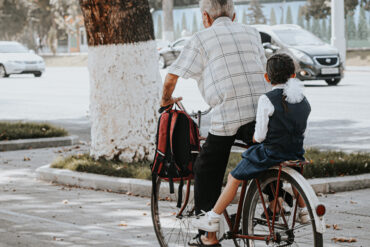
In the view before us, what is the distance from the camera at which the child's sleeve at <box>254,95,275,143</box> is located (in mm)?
4184

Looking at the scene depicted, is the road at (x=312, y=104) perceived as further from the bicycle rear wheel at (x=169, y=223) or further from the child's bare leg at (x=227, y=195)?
the child's bare leg at (x=227, y=195)

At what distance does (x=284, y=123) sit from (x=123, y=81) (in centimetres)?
478

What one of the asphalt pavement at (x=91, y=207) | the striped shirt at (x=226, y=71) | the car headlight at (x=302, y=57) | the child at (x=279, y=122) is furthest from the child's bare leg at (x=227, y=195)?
the car headlight at (x=302, y=57)

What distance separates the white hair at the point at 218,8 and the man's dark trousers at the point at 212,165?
27.5 inches

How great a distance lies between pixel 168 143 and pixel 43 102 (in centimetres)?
1550

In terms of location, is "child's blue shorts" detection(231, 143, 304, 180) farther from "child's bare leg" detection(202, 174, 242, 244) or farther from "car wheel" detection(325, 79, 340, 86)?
"car wheel" detection(325, 79, 340, 86)

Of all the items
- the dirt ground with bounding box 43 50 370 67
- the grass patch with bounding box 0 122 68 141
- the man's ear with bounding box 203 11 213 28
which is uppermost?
the man's ear with bounding box 203 11 213 28

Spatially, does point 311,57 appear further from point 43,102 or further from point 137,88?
point 137,88

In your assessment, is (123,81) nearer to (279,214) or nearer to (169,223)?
(169,223)

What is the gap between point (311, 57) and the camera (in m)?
21.9

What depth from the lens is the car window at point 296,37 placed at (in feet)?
76.4

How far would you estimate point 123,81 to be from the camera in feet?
28.7

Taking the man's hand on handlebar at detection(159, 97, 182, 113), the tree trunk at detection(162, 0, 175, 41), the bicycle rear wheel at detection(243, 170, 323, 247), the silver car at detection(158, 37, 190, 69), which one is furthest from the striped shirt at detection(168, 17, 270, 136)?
the tree trunk at detection(162, 0, 175, 41)

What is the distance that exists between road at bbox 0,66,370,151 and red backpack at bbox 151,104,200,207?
590 centimetres
